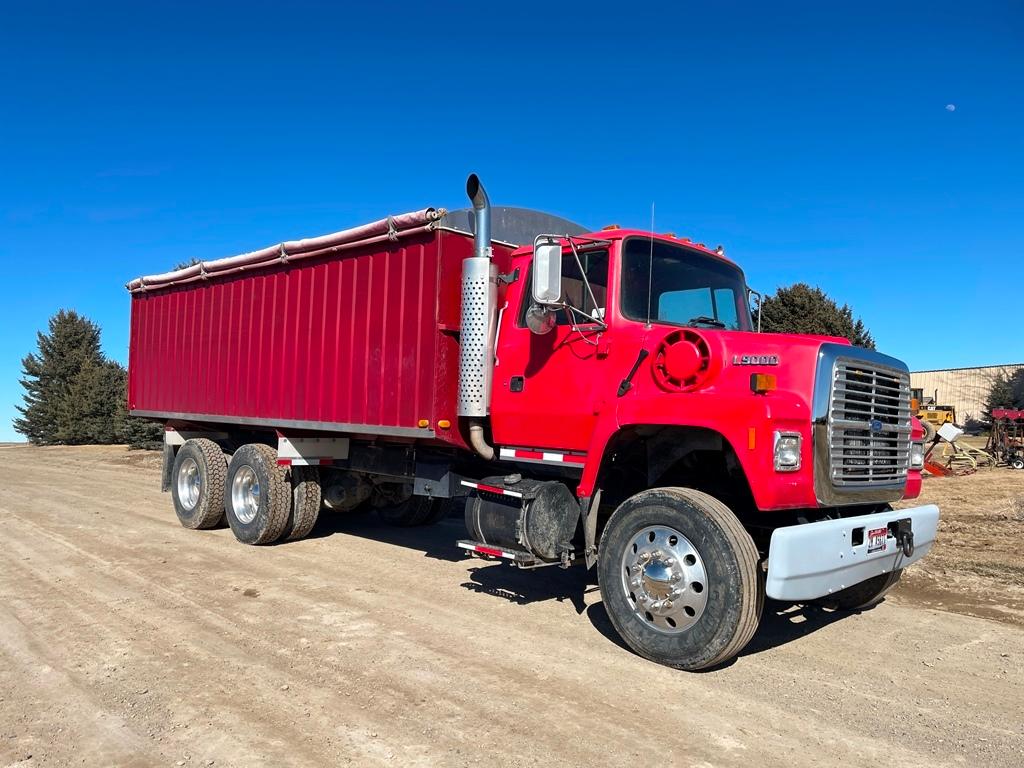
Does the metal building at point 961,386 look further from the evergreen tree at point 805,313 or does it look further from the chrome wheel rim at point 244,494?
the chrome wheel rim at point 244,494

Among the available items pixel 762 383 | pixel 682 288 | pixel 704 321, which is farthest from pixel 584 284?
pixel 762 383

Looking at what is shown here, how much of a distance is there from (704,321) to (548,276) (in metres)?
1.37

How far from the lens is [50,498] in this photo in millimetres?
12281

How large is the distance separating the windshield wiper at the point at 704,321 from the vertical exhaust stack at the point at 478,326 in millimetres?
1634

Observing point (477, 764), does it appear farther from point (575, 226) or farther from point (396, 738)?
point (575, 226)

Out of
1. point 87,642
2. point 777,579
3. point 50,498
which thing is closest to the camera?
point 777,579

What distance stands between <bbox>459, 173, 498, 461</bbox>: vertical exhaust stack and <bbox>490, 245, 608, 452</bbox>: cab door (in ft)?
0.34

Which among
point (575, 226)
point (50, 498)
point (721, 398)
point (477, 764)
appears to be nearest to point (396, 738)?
point (477, 764)

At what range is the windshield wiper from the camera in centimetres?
544

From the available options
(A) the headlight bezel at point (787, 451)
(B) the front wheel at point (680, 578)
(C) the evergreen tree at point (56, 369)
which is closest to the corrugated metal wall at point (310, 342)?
(B) the front wheel at point (680, 578)

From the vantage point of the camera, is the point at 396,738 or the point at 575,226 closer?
the point at 396,738

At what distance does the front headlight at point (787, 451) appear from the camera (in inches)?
161

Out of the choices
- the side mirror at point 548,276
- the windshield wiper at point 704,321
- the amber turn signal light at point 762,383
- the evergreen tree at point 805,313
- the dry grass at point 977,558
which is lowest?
the dry grass at point 977,558

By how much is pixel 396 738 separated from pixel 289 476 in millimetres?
5365
